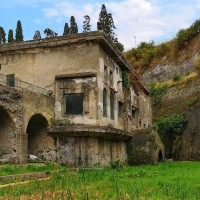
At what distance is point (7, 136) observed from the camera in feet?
56.6

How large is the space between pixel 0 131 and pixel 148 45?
3494 cm

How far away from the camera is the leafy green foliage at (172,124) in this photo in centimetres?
3292

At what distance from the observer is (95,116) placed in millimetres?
19484

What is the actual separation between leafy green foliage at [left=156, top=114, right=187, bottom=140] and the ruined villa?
11767 millimetres

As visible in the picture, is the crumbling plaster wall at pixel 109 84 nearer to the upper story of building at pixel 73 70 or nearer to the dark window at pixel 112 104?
the upper story of building at pixel 73 70

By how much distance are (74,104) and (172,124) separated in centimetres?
1553

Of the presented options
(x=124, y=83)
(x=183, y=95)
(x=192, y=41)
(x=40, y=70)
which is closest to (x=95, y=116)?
(x=40, y=70)

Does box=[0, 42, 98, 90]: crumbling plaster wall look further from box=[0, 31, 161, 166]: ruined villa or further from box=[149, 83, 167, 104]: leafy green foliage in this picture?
box=[149, 83, 167, 104]: leafy green foliage

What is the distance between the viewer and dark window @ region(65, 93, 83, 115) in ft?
65.1

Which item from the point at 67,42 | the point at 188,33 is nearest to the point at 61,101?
the point at 67,42

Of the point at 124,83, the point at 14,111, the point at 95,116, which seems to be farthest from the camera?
the point at 124,83

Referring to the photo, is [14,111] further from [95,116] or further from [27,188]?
[27,188]

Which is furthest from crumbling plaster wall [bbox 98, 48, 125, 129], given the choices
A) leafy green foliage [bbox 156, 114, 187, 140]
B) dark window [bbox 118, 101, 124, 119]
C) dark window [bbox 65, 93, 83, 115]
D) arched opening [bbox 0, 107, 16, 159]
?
leafy green foliage [bbox 156, 114, 187, 140]

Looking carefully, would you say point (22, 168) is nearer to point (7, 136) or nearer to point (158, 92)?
point (7, 136)
